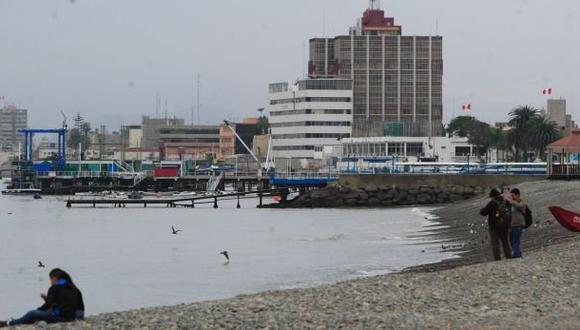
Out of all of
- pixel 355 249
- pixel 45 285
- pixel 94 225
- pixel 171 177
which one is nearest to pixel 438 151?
pixel 171 177

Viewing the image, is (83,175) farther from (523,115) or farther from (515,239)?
(515,239)

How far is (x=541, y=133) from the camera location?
459 ft

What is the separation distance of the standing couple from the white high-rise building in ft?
530

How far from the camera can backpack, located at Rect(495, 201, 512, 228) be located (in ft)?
80.4

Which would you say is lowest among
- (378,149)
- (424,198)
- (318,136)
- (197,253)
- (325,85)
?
(197,253)

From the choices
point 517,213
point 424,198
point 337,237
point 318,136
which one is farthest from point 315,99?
point 517,213

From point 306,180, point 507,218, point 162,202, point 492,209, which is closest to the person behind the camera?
point 492,209

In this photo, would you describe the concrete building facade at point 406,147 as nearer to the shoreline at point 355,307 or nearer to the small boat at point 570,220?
the small boat at point 570,220

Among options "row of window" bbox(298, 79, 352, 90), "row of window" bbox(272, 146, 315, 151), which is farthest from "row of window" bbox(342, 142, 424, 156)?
"row of window" bbox(298, 79, 352, 90)

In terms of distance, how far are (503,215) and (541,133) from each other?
388 feet

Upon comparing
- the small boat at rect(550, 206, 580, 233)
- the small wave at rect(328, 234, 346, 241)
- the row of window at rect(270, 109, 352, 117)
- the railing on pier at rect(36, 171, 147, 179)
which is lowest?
the small wave at rect(328, 234, 346, 241)

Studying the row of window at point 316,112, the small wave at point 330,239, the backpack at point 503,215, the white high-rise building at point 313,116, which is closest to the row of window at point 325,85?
the white high-rise building at point 313,116

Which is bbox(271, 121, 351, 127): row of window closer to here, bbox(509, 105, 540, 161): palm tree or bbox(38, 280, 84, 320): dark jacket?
bbox(509, 105, 540, 161): palm tree

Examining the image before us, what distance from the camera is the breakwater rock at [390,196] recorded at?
96.4 metres
